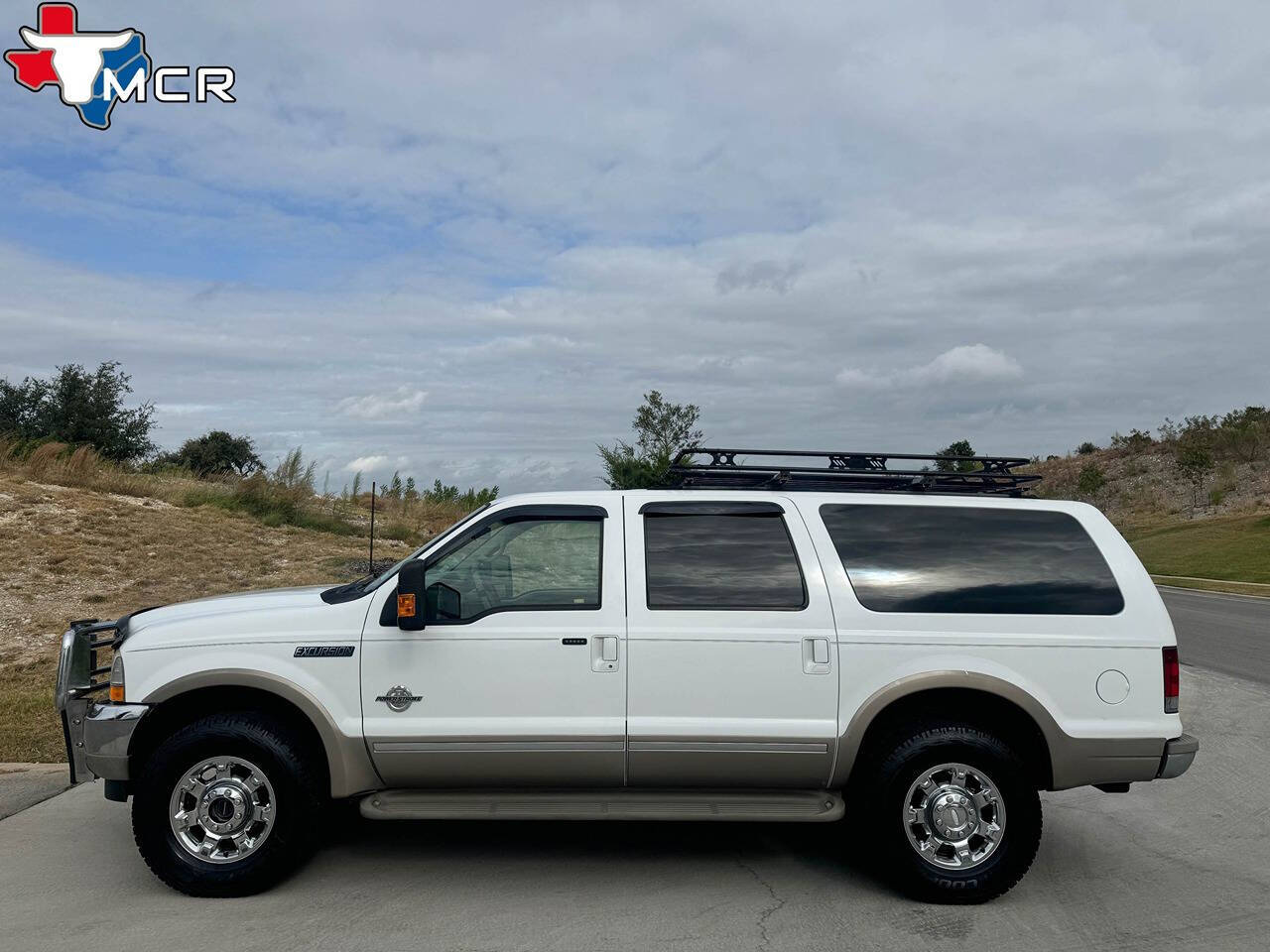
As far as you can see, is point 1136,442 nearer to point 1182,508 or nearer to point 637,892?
point 1182,508

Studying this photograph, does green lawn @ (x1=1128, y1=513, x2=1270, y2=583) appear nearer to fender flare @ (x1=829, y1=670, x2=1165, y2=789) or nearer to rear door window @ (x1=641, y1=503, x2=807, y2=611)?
fender flare @ (x1=829, y1=670, x2=1165, y2=789)

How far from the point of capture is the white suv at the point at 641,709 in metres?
5.40

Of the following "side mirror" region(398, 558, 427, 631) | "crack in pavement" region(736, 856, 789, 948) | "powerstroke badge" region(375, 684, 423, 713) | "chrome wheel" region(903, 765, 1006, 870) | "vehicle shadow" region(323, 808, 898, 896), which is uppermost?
"side mirror" region(398, 558, 427, 631)

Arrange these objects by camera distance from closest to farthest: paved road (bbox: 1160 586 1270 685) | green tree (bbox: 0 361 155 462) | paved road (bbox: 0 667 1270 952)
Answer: paved road (bbox: 0 667 1270 952) → paved road (bbox: 1160 586 1270 685) → green tree (bbox: 0 361 155 462)

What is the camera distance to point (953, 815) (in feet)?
17.8

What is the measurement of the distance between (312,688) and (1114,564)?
407 centimetres

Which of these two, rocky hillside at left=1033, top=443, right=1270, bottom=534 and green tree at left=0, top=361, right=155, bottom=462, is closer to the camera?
green tree at left=0, top=361, right=155, bottom=462

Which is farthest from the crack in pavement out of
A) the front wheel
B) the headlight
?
the headlight

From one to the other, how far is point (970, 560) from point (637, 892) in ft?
7.74

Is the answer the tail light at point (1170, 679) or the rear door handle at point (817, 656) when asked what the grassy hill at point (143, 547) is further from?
the tail light at point (1170, 679)

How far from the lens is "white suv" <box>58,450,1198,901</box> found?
5.40 m

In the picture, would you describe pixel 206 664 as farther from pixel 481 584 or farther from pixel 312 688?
pixel 481 584

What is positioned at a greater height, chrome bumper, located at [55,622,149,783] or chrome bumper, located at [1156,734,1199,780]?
chrome bumper, located at [55,622,149,783]

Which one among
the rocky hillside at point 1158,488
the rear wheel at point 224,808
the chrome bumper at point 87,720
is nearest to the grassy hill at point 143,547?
the chrome bumper at point 87,720
